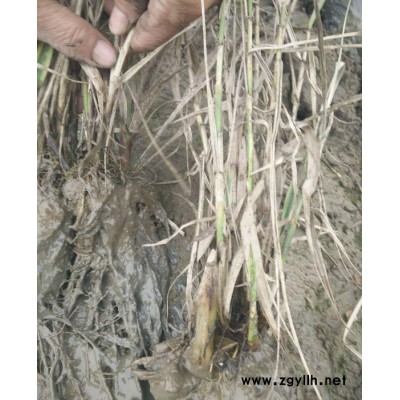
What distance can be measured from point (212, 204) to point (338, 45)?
→ 0.97 ft

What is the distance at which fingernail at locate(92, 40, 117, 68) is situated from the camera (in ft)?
2.55

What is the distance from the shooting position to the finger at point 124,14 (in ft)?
2.49

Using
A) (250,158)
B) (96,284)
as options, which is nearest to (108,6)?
(250,158)

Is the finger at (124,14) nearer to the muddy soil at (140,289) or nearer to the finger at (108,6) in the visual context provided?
the finger at (108,6)

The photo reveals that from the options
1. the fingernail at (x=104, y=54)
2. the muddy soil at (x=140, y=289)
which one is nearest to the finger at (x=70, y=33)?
the fingernail at (x=104, y=54)

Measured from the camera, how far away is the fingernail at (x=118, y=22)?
77 cm

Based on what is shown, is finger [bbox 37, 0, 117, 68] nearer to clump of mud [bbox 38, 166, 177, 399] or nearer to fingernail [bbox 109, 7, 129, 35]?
fingernail [bbox 109, 7, 129, 35]

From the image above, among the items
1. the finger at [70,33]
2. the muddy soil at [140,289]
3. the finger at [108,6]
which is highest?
the finger at [108,6]

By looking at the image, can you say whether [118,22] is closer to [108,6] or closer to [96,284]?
[108,6]

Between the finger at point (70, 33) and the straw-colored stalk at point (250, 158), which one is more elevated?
the finger at point (70, 33)

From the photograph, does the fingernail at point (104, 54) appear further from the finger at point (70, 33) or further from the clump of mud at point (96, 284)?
the clump of mud at point (96, 284)

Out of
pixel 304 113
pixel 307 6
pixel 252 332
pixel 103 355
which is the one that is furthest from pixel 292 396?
pixel 307 6

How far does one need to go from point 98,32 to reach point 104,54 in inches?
1.4
